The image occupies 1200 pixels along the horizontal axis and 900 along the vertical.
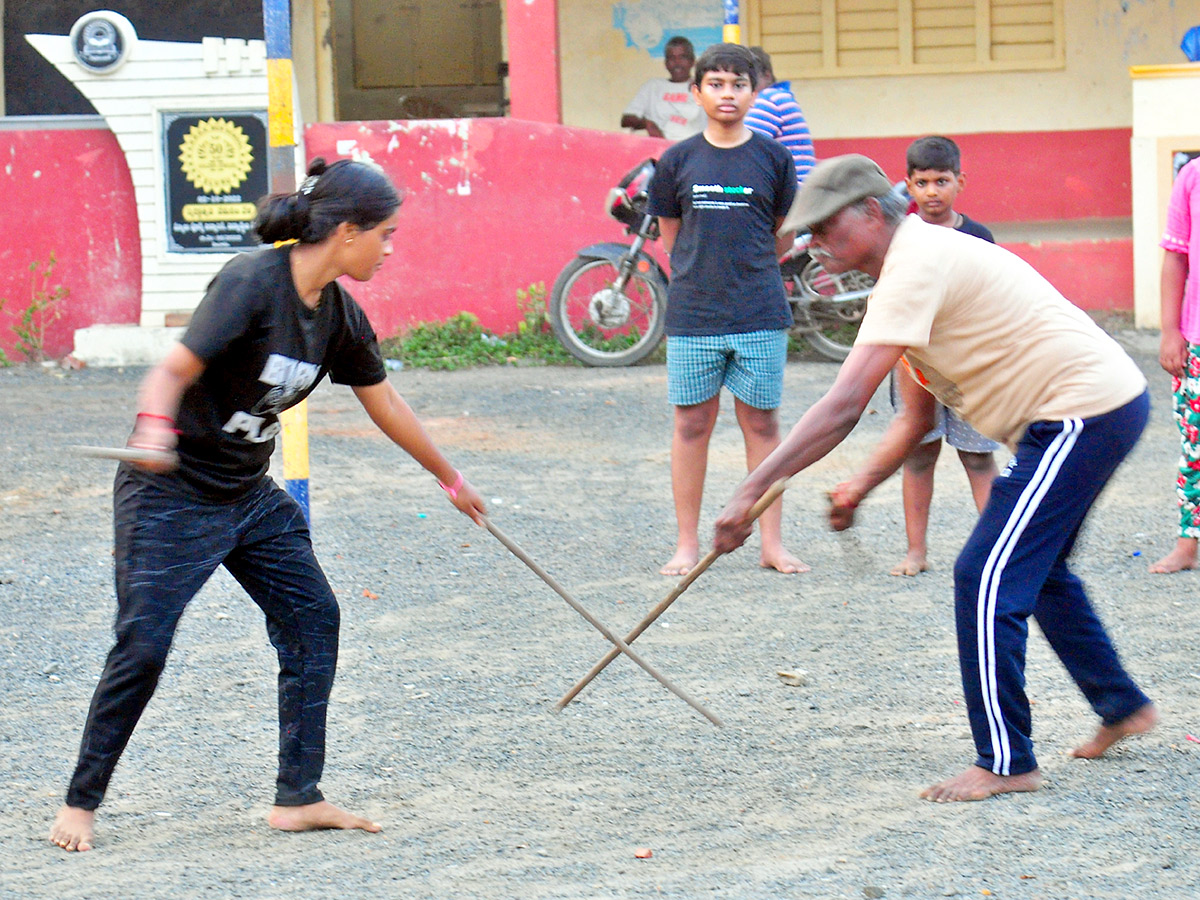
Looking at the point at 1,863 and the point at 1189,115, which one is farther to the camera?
the point at 1189,115

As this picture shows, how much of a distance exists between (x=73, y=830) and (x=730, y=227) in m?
3.32

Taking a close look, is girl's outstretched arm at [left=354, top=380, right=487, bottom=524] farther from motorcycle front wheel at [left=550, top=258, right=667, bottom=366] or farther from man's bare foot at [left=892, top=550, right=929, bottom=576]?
motorcycle front wheel at [left=550, top=258, right=667, bottom=366]

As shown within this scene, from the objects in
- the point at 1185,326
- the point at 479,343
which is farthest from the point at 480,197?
the point at 1185,326

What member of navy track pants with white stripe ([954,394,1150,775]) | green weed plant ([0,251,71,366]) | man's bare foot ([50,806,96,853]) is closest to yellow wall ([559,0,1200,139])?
green weed plant ([0,251,71,366])

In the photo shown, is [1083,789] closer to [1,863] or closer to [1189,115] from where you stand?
[1,863]

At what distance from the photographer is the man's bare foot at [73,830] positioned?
3457mm

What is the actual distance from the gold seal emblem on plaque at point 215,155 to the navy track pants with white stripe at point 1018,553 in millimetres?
8095

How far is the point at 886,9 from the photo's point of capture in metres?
13.3

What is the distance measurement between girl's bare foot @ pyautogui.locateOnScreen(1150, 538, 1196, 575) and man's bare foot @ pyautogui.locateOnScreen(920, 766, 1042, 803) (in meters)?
2.26

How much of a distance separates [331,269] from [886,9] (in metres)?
11.0

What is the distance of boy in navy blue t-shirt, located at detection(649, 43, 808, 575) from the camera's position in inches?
224

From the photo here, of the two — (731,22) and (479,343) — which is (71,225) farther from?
(731,22)

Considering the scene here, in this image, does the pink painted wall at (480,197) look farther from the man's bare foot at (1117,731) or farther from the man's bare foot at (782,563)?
the man's bare foot at (1117,731)

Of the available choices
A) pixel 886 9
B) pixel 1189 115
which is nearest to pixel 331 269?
pixel 1189 115
